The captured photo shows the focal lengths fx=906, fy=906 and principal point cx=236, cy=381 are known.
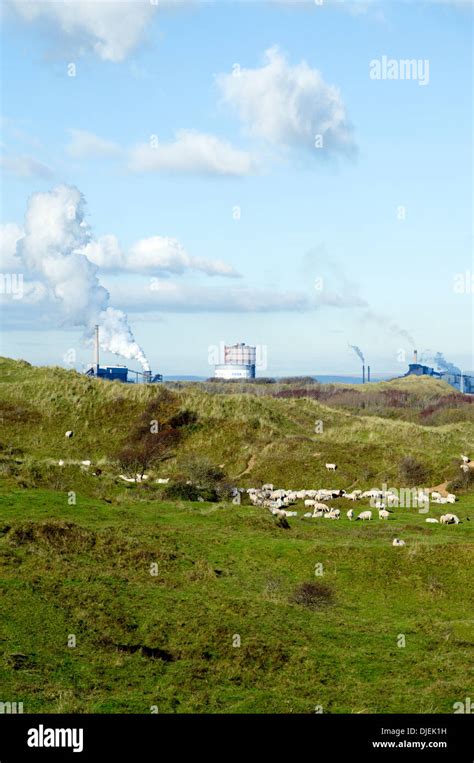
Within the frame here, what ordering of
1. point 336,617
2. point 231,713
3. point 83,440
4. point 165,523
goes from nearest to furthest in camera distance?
point 231,713 → point 336,617 → point 165,523 → point 83,440

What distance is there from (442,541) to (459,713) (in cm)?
1809

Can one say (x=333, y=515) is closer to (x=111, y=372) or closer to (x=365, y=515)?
(x=365, y=515)

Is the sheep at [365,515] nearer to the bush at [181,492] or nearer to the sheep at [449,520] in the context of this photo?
the sheep at [449,520]

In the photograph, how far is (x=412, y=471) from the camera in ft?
192

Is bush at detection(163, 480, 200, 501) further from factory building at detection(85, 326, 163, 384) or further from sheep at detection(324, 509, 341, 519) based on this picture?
factory building at detection(85, 326, 163, 384)

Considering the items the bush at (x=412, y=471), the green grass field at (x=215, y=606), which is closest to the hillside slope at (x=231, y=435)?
the bush at (x=412, y=471)

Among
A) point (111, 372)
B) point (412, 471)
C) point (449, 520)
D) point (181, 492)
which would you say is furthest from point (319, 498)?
point (111, 372)

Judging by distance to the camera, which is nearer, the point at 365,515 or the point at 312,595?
the point at 312,595

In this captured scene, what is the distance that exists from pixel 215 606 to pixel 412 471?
110ft

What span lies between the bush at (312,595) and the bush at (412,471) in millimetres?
28141

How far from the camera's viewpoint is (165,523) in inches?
1566

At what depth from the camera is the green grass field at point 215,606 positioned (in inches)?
813
